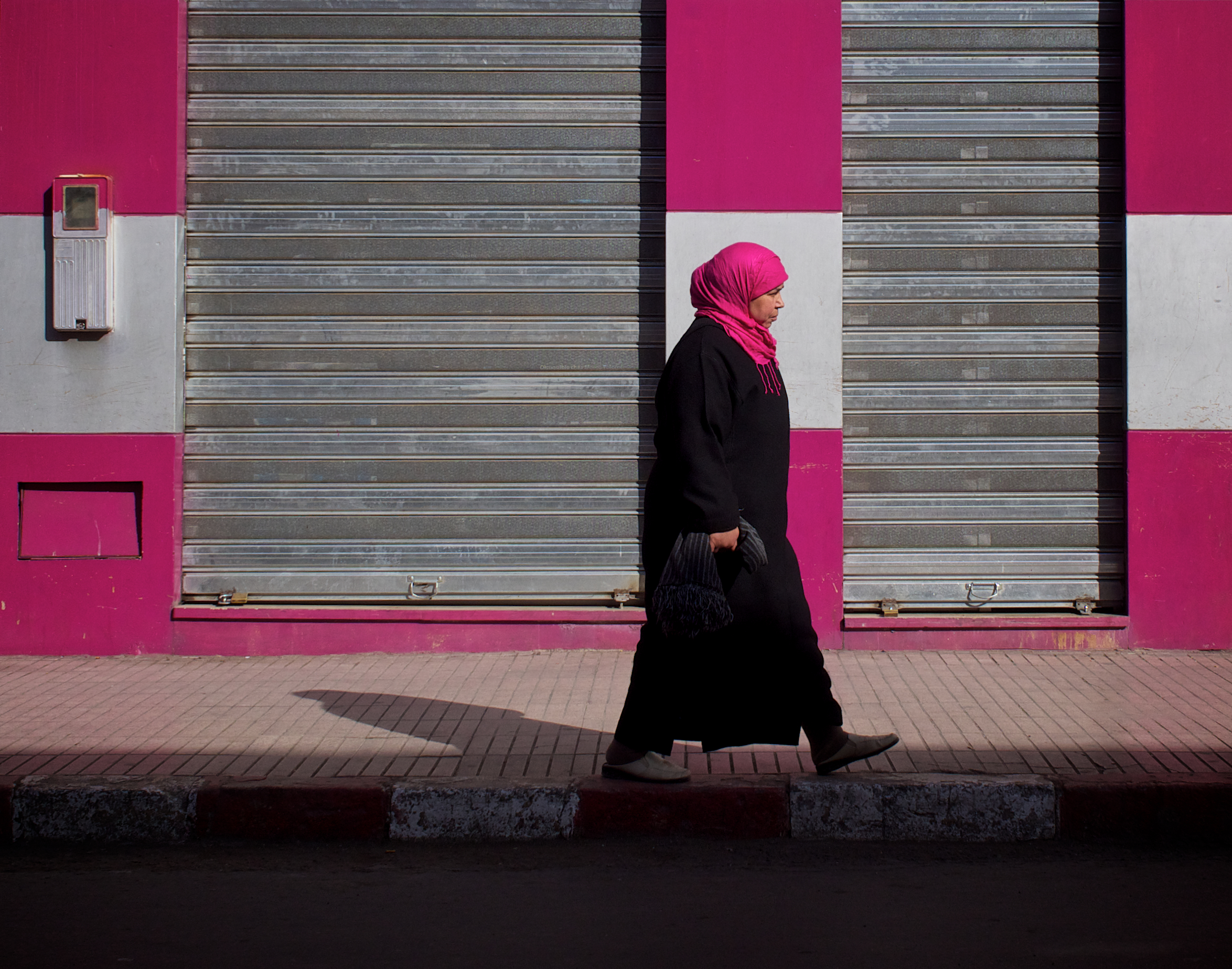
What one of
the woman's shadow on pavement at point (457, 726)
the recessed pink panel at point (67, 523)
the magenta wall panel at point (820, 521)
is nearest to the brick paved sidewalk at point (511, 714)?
the woman's shadow on pavement at point (457, 726)

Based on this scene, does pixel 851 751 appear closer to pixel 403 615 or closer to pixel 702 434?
pixel 702 434

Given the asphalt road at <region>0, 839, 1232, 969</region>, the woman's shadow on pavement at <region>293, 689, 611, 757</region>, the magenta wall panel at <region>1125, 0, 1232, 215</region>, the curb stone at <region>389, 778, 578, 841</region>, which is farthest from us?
the magenta wall panel at <region>1125, 0, 1232, 215</region>

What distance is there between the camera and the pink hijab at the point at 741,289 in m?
4.37

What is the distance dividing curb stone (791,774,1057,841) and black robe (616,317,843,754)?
0.87 feet

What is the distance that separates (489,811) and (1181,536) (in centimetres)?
487

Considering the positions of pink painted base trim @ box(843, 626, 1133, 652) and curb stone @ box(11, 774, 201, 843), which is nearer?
curb stone @ box(11, 774, 201, 843)

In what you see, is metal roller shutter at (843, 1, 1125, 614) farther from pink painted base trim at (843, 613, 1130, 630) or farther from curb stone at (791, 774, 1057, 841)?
curb stone at (791, 774, 1057, 841)

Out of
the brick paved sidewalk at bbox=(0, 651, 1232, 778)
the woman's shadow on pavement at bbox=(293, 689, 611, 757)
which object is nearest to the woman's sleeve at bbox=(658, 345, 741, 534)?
the brick paved sidewalk at bbox=(0, 651, 1232, 778)

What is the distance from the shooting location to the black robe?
4230 mm

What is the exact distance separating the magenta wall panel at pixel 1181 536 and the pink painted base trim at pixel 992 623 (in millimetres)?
176

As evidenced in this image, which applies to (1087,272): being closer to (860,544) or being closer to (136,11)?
(860,544)

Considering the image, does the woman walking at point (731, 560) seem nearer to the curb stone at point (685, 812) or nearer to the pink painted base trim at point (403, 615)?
the curb stone at point (685, 812)

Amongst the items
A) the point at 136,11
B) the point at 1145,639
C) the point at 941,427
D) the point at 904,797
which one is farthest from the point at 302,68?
the point at 1145,639

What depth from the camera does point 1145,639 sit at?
23.9 feet
